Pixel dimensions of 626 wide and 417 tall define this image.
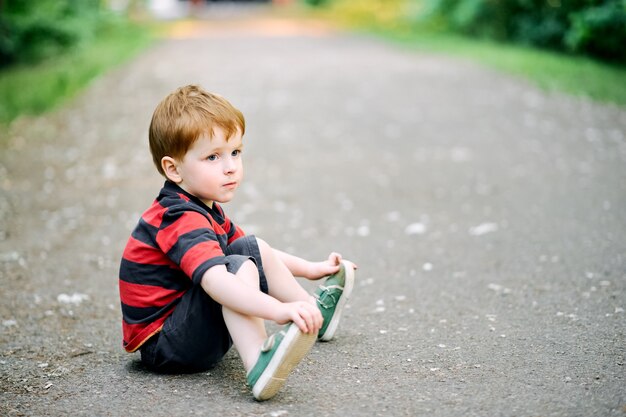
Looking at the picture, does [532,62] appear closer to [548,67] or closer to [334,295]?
[548,67]

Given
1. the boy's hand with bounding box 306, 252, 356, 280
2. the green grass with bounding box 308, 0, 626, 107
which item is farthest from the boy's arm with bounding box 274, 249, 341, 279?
the green grass with bounding box 308, 0, 626, 107

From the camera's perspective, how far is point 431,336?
10.9 feet

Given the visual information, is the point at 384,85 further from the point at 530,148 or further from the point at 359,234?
the point at 359,234

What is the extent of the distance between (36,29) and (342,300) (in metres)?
10.3

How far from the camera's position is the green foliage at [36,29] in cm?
1172

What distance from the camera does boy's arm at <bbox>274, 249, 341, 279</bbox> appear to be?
3.12 meters

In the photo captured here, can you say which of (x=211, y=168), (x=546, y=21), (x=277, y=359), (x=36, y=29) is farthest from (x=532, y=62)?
(x=277, y=359)

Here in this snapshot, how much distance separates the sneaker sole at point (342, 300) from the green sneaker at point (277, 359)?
56 cm

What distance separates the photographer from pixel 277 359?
253 centimetres

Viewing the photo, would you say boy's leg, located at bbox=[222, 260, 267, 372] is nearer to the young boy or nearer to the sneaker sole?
the young boy

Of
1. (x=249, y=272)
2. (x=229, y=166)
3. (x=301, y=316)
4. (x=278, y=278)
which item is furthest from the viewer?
(x=278, y=278)

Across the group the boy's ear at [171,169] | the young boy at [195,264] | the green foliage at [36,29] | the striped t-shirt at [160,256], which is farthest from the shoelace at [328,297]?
the green foliage at [36,29]

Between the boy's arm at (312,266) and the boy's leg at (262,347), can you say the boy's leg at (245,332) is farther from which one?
the boy's arm at (312,266)

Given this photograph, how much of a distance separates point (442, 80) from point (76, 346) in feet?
29.7
